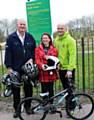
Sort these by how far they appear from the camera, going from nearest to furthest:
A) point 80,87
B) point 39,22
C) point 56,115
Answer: point 56,115, point 39,22, point 80,87

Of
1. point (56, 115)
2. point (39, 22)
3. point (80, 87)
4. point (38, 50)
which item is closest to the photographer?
point (38, 50)

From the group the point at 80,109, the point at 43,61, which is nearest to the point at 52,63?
the point at 43,61

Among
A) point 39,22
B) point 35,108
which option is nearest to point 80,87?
point 39,22

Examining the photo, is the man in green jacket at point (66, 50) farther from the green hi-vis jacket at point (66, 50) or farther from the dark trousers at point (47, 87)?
the dark trousers at point (47, 87)

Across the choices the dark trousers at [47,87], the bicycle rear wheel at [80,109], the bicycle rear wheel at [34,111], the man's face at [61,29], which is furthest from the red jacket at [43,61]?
the bicycle rear wheel at [80,109]

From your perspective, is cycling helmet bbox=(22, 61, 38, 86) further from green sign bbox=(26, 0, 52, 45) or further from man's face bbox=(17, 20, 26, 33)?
green sign bbox=(26, 0, 52, 45)

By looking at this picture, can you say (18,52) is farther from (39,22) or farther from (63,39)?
(39,22)

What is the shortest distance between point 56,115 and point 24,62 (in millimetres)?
1190

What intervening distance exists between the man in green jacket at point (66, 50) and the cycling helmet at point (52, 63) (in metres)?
0.19

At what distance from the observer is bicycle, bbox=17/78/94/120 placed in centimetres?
594

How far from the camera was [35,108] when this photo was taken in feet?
19.6

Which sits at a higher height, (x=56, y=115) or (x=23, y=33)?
(x=23, y=33)

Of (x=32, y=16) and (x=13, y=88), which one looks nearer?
(x=13, y=88)

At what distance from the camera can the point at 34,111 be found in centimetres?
600
